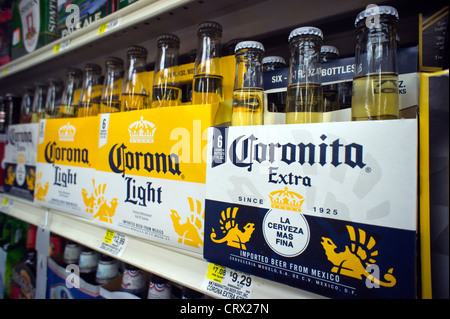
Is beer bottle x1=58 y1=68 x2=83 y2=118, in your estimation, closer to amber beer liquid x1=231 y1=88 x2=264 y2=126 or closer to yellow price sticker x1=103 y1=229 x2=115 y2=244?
yellow price sticker x1=103 y1=229 x2=115 y2=244

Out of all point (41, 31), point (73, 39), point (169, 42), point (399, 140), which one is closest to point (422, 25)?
point (399, 140)

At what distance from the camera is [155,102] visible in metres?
0.83

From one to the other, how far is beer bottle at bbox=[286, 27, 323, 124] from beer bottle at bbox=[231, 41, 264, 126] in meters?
0.07

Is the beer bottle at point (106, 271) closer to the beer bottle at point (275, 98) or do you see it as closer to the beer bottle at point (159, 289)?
the beer bottle at point (159, 289)

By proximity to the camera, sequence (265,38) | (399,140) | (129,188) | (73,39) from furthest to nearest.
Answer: (73,39), (265,38), (129,188), (399,140)

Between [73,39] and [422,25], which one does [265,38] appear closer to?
[422,25]

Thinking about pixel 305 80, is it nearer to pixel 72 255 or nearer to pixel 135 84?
pixel 135 84

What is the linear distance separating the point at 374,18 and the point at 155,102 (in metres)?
0.61

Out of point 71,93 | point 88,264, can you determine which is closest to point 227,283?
point 88,264

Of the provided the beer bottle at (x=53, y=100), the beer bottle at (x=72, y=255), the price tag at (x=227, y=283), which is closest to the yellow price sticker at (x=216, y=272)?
the price tag at (x=227, y=283)

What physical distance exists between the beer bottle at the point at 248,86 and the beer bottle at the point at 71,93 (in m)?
0.98

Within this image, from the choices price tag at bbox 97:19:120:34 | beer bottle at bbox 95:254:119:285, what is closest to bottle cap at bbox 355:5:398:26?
price tag at bbox 97:19:120:34
